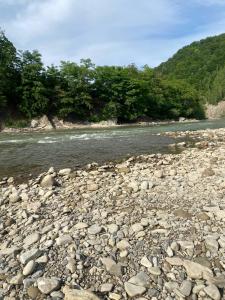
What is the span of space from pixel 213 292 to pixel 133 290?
41.5 inches

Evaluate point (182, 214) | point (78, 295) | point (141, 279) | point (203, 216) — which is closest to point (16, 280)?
point (78, 295)

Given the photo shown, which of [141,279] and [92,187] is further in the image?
[92,187]

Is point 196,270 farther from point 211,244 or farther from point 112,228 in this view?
point 112,228

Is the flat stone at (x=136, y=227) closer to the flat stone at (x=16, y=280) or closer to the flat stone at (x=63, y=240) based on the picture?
the flat stone at (x=63, y=240)

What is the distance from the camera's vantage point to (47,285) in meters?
4.06

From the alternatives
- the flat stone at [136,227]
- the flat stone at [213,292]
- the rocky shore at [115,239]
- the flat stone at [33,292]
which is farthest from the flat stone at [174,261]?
the flat stone at [33,292]

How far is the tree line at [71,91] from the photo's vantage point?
48125mm

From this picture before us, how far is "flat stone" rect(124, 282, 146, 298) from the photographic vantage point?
12.8ft

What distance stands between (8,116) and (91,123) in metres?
13.9

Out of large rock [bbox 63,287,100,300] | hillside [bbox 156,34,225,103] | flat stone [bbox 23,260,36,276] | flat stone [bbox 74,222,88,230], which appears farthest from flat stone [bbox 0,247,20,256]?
hillside [bbox 156,34,225,103]

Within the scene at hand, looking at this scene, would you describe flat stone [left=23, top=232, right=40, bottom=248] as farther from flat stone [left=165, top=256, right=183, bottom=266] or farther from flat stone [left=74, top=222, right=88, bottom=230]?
flat stone [left=165, top=256, right=183, bottom=266]

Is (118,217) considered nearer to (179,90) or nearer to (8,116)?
(8,116)

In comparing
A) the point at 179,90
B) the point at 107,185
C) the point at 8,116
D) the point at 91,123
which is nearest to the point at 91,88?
the point at 91,123

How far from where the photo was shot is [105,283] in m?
4.16
